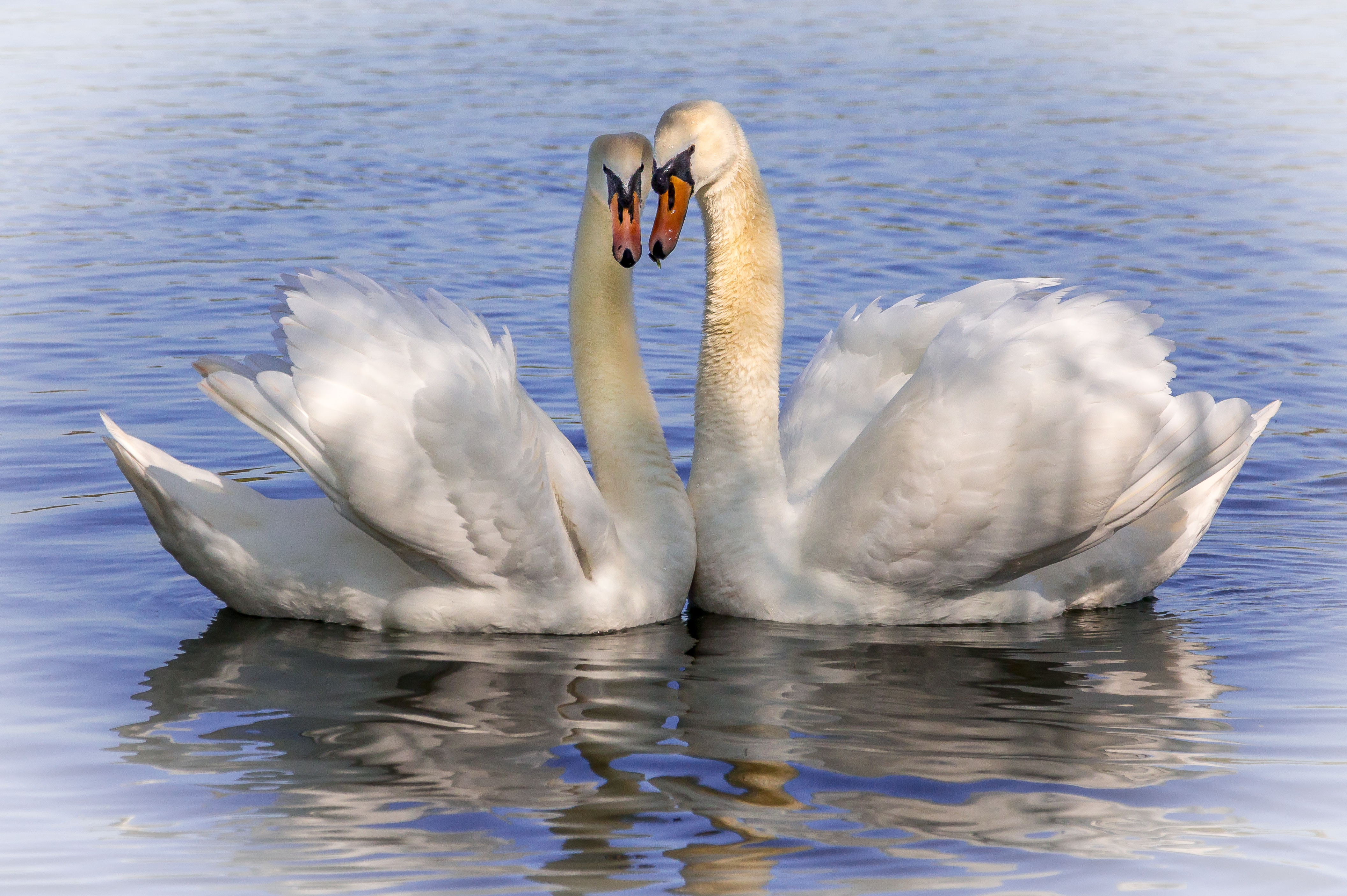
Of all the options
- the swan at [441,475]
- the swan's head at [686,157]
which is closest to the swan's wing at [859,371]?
the swan at [441,475]

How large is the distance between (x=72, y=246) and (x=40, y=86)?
868 cm

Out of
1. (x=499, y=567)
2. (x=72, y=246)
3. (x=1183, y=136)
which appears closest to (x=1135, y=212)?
(x=1183, y=136)

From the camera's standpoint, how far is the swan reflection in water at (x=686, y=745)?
5145mm

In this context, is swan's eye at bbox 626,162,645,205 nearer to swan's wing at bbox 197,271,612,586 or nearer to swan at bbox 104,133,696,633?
swan at bbox 104,133,696,633

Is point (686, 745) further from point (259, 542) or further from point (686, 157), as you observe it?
point (686, 157)

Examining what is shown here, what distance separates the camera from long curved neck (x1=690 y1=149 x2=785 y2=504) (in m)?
7.48

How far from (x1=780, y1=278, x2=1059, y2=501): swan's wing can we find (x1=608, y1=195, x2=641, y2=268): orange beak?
64.0 inches

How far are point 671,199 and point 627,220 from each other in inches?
12.5

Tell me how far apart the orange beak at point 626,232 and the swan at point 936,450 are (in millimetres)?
91

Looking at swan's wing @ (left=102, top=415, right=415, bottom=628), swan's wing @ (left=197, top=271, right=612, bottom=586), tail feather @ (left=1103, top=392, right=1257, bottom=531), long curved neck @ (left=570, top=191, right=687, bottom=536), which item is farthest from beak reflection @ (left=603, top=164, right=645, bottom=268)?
tail feather @ (left=1103, top=392, right=1257, bottom=531)

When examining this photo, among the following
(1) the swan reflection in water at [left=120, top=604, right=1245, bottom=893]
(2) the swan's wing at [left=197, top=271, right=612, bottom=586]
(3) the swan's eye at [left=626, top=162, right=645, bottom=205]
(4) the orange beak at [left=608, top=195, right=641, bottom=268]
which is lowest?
(1) the swan reflection in water at [left=120, top=604, right=1245, bottom=893]

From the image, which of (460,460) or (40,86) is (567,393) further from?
(40,86)

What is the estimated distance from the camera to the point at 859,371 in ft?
27.0

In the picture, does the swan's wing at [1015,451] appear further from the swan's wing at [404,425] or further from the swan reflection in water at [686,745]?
the swan's wing at [404,425]
